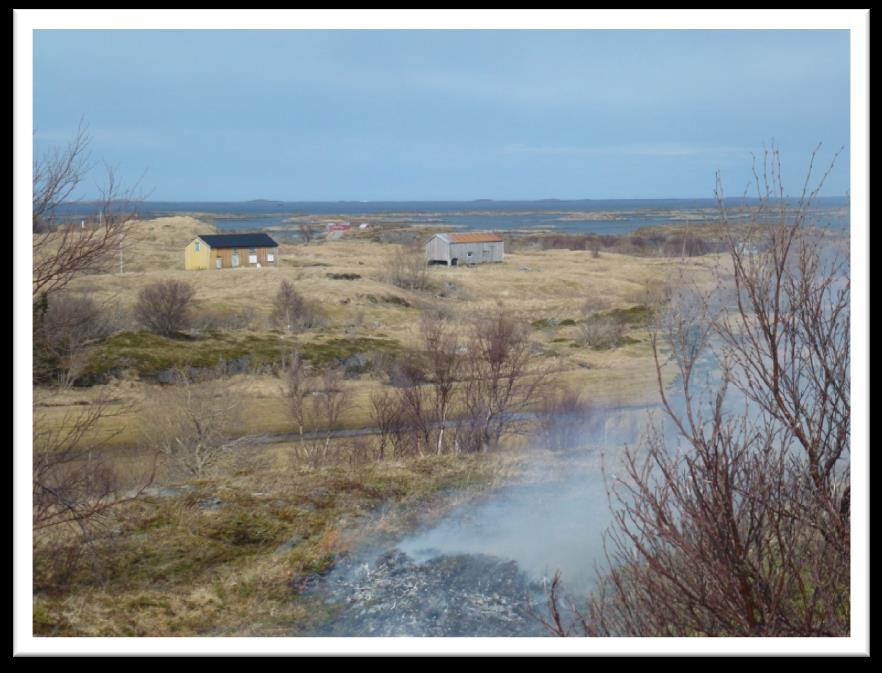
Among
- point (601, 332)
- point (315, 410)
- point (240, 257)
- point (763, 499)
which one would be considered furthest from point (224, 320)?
point (763, 499)

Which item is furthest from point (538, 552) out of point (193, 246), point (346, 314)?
point (193, 246)

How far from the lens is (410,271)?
67.3ft

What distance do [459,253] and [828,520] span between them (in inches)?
770

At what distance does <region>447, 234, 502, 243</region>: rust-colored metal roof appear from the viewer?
22.1 metres

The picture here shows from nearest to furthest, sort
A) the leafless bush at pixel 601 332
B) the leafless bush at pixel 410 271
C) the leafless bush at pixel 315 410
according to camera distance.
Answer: the leafless bush at pixel 315 410
the leafless bush at pixel 601 332
the leafless bush at pixel 410 271

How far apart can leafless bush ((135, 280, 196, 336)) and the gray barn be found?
7003 mm

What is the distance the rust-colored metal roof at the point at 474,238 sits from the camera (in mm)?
22084

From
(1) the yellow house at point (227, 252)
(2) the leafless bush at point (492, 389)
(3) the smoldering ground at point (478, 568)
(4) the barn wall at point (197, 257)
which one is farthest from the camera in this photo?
(1) the yellow house at point (227, 252)

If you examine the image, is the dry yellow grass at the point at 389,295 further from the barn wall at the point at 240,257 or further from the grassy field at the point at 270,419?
the barn wall at the point at 240,257

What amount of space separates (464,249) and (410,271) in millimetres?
2524

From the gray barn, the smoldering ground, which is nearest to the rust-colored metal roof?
the gray barn

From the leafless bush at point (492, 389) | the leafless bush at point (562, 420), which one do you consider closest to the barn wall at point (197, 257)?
the leafless bush at point (492, 389)

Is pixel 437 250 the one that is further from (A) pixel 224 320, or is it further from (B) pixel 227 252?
(A) pixel 224 320

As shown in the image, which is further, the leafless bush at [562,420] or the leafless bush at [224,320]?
the leafless bush at [224,320]
